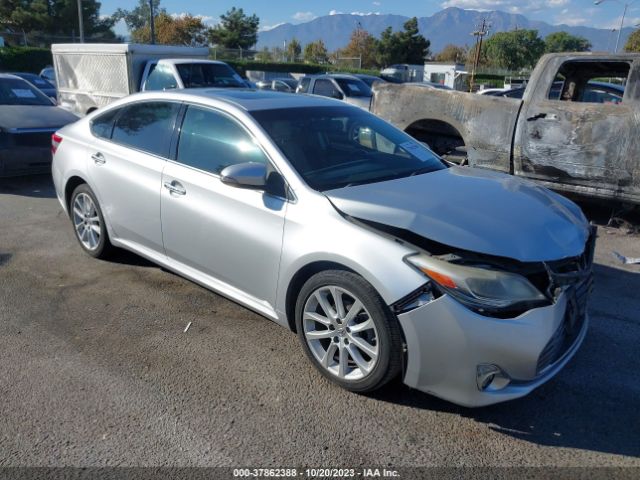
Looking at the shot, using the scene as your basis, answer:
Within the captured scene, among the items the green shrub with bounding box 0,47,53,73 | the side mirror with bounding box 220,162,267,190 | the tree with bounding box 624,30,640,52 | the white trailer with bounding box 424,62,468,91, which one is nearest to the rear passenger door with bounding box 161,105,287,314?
the side mirror with bounding box 220,162,267,190

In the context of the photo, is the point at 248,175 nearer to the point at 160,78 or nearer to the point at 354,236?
the point at 354,236

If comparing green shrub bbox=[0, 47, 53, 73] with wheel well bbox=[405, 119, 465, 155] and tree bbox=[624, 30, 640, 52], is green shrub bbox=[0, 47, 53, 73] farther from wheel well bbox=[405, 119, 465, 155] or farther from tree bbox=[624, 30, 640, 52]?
tree bbox=[624, 30, 640, 52]

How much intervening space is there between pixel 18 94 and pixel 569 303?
9170 millimetres

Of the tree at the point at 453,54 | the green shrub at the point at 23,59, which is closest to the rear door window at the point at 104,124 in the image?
the green shrub at the point at 23,59

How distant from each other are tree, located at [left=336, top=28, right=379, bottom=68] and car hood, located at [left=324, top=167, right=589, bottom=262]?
69.8m

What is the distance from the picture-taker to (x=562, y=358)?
3.02 meters

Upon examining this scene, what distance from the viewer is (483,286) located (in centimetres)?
272

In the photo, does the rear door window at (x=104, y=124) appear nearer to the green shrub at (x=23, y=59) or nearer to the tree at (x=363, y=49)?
the green shrub at (x=23, y=59)

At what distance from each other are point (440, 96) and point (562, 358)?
4971mm

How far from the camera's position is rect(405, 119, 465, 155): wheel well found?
766 centimetres

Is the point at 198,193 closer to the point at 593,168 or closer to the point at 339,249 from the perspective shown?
the point at 339,249

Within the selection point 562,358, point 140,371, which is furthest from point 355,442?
point 140,371

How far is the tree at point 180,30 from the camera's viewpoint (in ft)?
221

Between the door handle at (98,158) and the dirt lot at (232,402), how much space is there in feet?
3.82
